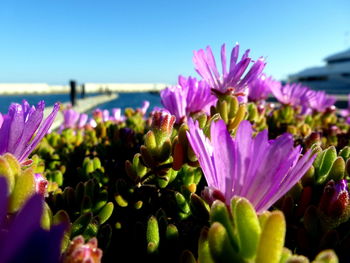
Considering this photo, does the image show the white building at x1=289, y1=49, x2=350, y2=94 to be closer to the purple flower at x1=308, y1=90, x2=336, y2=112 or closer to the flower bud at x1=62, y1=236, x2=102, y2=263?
the purple flower at x1=308, y1=90, x2=336, y2=112

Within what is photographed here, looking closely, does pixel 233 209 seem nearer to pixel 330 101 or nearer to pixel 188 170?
pixel 188 170

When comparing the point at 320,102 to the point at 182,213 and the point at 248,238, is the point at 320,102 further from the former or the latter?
the point at 248,238

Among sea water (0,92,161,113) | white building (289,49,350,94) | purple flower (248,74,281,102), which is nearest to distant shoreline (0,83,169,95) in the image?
sea water (0,92,161,113)

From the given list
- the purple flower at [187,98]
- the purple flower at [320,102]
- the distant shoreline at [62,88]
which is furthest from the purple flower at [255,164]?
the distant shoreline at [62,88]

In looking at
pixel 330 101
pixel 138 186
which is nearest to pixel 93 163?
pixel 138 186

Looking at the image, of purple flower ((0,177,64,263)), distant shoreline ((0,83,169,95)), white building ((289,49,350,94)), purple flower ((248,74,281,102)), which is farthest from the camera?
white building ((289,49,350,94))

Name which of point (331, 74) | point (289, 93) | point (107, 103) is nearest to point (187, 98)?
point (289, 93)
